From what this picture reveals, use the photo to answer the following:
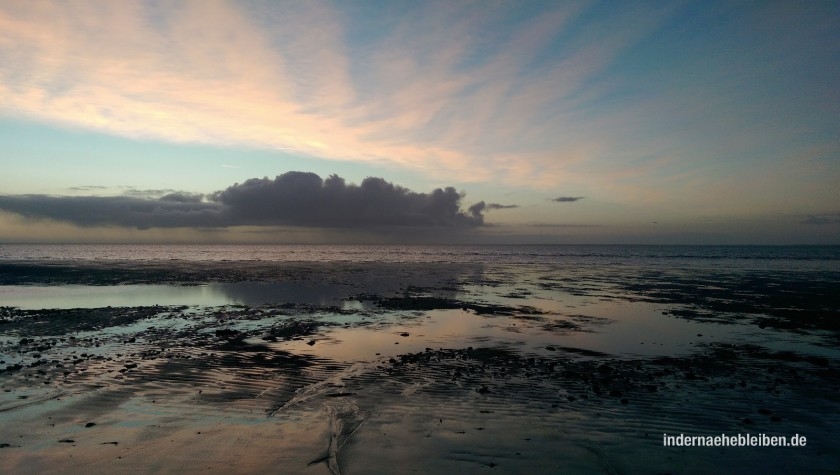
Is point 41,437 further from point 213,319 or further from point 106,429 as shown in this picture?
point 213,319

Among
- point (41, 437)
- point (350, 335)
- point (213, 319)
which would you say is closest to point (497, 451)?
point (41, 437)

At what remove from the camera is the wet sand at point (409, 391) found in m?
9.52

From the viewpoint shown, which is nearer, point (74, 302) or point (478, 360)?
point (478, 360)

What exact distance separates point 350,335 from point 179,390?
9938 millimetres

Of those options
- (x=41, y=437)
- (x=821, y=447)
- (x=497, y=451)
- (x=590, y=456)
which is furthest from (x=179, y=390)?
(x=821, y=447)

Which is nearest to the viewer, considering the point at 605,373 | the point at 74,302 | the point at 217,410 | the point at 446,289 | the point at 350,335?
the point at 217,410

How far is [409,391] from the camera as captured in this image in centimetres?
1398

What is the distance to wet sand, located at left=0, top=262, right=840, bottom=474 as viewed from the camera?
9.52 m

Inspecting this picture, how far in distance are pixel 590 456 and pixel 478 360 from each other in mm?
8598

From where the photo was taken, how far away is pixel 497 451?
975 cm

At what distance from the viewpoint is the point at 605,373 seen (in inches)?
635

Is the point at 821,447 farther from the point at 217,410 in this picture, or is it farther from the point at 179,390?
the point at 179,390

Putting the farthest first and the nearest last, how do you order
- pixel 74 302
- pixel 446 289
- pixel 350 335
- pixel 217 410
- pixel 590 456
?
pixel 446 289
pixel 74 302
pixel 350 335
pixel 217 410
pixel 590 456

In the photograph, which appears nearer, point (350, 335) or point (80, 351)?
point (80, 351)
